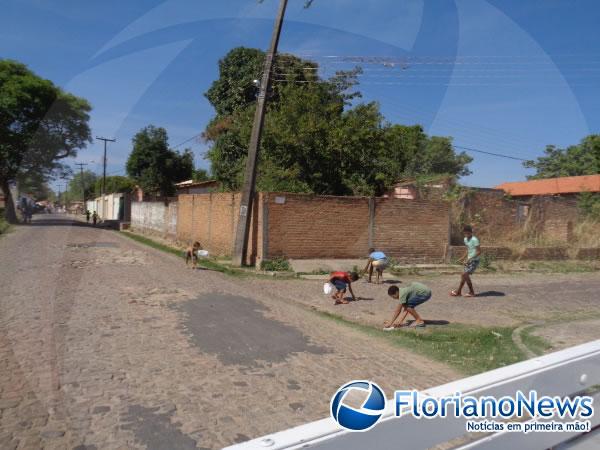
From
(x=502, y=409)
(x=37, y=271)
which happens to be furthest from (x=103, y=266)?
(x=502, y=409)

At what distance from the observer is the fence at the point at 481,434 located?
1716 millimetres

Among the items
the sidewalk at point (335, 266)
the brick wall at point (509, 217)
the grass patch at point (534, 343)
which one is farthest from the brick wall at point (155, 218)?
Answer: the grass patch at point (534, 343)

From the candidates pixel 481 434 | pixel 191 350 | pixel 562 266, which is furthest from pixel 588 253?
pixel 481 434

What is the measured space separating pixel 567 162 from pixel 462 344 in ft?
148

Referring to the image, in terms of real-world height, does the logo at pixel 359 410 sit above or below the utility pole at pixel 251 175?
below

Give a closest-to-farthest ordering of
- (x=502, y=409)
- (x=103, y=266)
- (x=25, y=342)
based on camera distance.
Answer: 1. (x=502, y=409)
2. (x=25, y=342)
3. (x=103, y=266)

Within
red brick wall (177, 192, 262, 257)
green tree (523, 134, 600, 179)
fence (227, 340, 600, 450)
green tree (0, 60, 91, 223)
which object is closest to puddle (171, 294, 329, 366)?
fence (227, 340, 600, 450)

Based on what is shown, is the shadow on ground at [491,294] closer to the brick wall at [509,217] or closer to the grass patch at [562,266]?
the grass patch at [562,266]

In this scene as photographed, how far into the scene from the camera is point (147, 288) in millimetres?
9508

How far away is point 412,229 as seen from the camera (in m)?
14.8

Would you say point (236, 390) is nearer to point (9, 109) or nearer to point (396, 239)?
point (396, 239)

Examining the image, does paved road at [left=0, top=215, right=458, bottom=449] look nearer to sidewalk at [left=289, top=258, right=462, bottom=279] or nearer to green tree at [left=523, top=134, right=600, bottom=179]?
sidewalk at [left=289, top=258, right=462, bottom=279]

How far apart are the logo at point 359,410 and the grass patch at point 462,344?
3.71 m

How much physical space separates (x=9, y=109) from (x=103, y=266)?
20.1m
